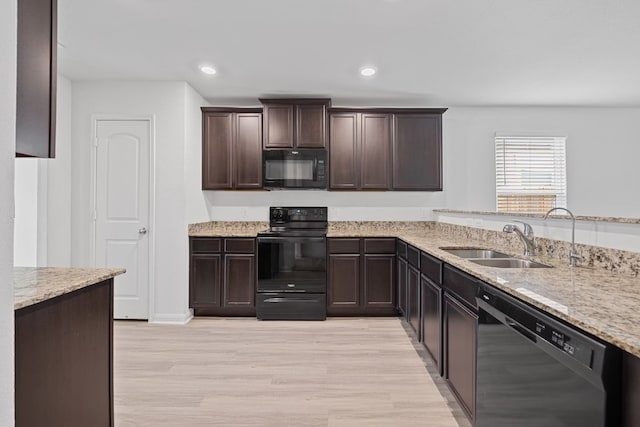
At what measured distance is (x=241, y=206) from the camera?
14.5 feet

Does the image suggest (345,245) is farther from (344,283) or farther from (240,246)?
(240,246)

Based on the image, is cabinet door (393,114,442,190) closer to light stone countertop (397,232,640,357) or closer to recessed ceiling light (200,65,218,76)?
recessed ceiling light (200,65,218,76)

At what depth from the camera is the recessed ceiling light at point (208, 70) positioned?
3.23 metres

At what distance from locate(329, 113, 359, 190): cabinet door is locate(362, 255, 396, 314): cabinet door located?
890 mm

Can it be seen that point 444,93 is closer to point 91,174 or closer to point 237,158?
point 237,158

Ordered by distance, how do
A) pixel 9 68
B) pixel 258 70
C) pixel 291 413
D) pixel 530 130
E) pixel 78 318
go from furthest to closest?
1. pixel 530 130
2. pixel 258 70
3. pixel 291 413
4. pixel 78 318
5. pixel 9 68

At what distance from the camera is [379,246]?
380cm

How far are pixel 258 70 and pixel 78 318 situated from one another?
259 cm

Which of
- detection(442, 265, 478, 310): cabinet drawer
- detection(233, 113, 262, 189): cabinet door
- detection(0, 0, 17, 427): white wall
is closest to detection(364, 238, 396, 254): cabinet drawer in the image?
detection(233, 113, 262, 189): cabinet door

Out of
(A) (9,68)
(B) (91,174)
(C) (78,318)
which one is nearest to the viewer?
(A) (9,68)

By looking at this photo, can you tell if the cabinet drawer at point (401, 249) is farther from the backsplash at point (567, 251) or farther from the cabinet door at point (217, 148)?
the cabinet door at point (217, 148)

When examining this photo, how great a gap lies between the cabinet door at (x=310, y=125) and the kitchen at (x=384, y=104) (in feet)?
0.86

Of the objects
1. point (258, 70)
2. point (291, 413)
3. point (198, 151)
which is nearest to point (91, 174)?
point (198, 151)

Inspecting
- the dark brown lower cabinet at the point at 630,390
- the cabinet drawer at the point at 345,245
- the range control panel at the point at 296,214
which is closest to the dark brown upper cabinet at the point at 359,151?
the range control panel at the point at 296,214
